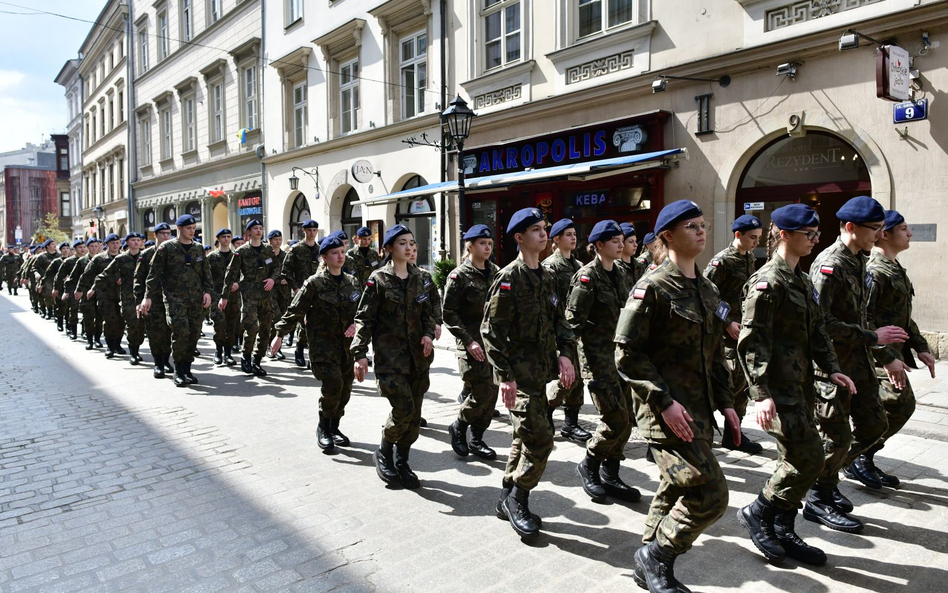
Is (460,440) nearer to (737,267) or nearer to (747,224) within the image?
(737,267)

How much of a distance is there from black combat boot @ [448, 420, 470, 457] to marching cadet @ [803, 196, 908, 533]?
2.55 meters

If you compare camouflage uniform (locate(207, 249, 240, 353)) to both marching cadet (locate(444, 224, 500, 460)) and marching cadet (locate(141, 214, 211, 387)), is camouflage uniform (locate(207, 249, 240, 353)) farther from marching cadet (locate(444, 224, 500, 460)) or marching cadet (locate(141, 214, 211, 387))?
marching cadet (locate(444, 224, 500, 460))

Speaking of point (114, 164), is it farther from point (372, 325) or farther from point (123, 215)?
point (372, 325)

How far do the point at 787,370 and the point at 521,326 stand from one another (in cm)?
159

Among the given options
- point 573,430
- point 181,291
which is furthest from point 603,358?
point 181,291

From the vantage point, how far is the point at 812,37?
32.7ft

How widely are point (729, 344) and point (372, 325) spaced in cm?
294

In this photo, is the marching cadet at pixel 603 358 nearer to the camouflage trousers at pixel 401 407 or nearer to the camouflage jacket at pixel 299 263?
the camouflage trousers at pixel 401 407

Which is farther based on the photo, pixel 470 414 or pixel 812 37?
pixel 812 37

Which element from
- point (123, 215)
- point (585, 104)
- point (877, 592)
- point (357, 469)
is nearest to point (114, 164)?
point (123, 215)

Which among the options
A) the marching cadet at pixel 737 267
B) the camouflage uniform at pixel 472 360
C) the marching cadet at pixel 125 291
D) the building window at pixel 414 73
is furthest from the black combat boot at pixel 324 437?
the building window at pixel 414 73

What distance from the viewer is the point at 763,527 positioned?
12.4 feet

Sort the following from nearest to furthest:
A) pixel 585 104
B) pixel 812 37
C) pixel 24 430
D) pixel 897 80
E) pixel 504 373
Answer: pixel 504 373 → pixel 24 430 → pixel 897 80 → pixel 812 37 → pixel 585 104

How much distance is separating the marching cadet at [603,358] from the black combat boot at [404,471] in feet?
3.89
